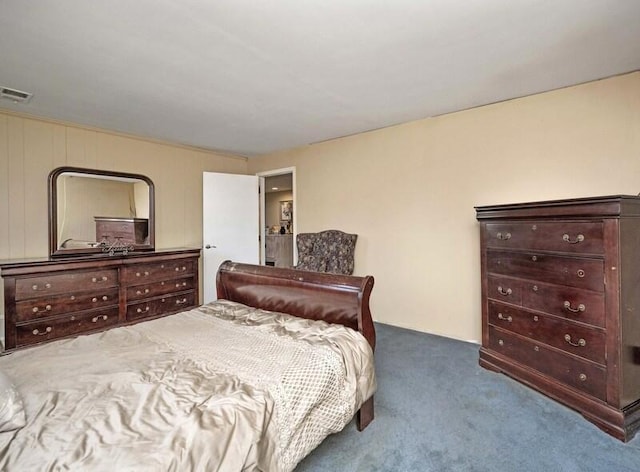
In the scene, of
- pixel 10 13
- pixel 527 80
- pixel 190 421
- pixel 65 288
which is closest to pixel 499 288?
pixel 527 80

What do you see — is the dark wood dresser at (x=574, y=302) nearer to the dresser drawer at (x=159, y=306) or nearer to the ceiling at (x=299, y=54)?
the ceiling at (x=299, y=54)

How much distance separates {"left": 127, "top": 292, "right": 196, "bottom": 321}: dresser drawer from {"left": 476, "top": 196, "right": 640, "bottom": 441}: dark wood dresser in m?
3.38

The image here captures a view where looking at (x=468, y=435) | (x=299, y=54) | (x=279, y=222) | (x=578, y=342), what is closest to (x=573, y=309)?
(x=578, y=342)

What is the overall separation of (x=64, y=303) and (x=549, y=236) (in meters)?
4.13

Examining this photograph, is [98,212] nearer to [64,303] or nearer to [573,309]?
[64,303]

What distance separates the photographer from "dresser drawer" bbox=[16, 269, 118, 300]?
2713 millimetres

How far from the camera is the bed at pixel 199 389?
846mm

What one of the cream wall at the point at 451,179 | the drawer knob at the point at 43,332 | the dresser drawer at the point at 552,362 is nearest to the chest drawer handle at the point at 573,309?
the dresser drawer at the point at 552,362

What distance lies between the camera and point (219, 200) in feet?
15.1

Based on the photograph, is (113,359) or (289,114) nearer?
(113,359)

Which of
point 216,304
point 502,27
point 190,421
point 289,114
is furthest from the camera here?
point 289,114

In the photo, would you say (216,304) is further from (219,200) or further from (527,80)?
(527,80)

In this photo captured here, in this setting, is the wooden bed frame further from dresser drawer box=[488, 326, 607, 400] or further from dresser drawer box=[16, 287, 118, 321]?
dresser drawer box=[16, 287, 118, 321]

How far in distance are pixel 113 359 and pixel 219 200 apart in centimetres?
347
